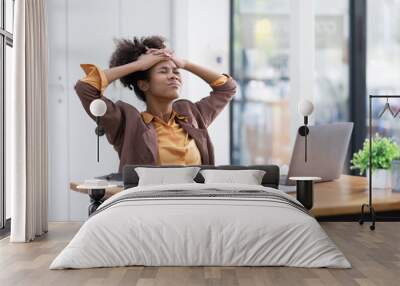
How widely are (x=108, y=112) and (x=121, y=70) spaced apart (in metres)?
0.45

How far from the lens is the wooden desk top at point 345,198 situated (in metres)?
5.14

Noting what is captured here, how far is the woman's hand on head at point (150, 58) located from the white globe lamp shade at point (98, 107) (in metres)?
0.65

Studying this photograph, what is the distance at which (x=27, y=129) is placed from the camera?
5270 mm

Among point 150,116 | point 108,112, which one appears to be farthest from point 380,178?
point 108,112

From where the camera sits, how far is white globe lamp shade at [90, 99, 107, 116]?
18.4ft

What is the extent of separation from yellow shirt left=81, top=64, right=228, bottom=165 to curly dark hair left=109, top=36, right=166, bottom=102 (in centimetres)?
32

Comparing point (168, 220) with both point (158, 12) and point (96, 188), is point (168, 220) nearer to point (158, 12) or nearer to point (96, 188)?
point (96, 188)

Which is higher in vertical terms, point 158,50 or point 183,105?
point 158,50

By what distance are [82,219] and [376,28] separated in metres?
3.97

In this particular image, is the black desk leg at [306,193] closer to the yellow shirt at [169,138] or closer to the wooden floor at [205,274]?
the wooden floor at [205,274]

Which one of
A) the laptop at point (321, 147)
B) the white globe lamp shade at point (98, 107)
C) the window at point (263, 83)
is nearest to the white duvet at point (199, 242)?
the laptop at point (321, 147)

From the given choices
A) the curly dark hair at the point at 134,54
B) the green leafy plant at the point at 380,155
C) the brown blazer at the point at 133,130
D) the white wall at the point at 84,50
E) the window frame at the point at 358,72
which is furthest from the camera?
the window frame at the point at 358,72

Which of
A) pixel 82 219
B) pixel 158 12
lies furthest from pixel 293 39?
pixel 82 219

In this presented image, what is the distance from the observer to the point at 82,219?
7.05 metres
